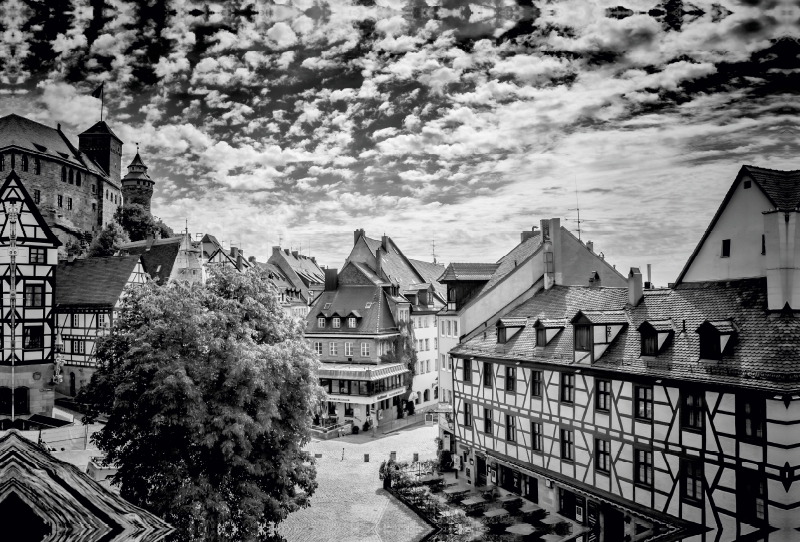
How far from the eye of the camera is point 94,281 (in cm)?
4875

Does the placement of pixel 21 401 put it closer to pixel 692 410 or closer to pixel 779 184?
pixel 692 410

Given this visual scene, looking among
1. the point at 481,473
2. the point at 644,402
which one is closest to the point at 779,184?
the point at 644,402

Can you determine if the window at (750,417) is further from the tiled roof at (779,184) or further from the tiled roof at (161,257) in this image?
the tiled roof at (161,257)

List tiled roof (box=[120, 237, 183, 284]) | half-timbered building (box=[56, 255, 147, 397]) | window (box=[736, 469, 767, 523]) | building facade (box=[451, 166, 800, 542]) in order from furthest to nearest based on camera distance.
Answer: tiled roof (box=[120, 237, 183, 284]), half-timbered building (box=[56, 255, 147, 397]), building facade (box=[451, 166, 800, 542]), window (box=[736, 469, 767, 523])

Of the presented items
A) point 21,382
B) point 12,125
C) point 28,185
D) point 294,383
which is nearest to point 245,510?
point 294,383

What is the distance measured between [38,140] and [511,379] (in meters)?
83.4

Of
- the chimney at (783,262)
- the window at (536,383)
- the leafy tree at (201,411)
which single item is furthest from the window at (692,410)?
the leafy tree at (201,411)

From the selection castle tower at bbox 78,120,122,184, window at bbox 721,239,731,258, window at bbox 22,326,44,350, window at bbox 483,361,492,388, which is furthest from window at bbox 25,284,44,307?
castle tower at bbox 78,120,122,184

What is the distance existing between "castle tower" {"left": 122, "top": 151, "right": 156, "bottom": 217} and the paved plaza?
8121 cm

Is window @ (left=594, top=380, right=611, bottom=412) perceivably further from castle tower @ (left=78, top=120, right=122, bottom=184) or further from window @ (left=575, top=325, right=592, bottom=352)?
castle tower @ (left=78, top=120, right=122, bottom=184)

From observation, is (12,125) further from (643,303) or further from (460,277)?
(643,303)

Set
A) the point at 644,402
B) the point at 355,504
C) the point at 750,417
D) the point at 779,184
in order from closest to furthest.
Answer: the point at 750,417
the point at 644,402
the point at 779,184
the point at 355,504

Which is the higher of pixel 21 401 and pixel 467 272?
pixel 467 272

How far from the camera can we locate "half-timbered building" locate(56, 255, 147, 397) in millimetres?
46531
